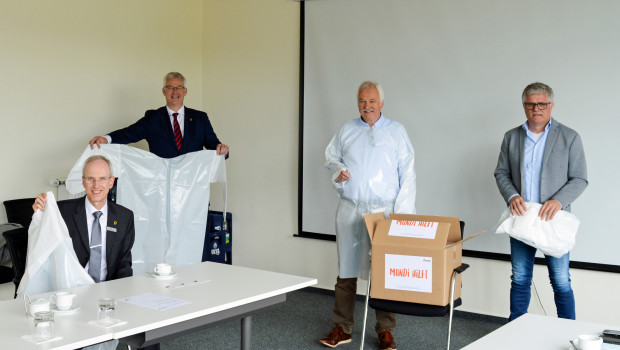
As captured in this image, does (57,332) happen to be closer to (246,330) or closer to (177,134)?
(246,330)

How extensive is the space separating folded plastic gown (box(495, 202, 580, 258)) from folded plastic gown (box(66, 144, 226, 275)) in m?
2.28

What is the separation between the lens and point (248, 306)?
251cm

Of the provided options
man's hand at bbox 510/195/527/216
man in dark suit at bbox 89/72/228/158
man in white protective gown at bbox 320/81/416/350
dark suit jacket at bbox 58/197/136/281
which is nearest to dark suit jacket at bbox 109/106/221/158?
man in dark suit at bbox 89/72/228/158

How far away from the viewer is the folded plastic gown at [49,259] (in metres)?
2.50

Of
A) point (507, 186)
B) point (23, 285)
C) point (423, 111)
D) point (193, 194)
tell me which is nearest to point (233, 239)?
point (193, 194)

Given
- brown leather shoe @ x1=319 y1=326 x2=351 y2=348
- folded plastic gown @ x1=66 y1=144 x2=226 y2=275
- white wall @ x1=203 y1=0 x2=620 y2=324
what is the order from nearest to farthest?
brown leather shoe @ x1=319 y1=326 x2=351 y2=348 → folded plastic gown @ x1=66 y1=144 x2=226 y2=275 → white wall @ x1=203 y1=0 x2=620 y2=324

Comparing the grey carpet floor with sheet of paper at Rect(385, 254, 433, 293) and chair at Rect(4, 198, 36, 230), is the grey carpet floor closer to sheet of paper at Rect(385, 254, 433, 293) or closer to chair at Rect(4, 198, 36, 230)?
sheet of paper at Rect(385, 254, 433, 293)

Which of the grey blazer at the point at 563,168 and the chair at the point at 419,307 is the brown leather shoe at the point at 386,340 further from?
the grey blazer at the point at 563,168

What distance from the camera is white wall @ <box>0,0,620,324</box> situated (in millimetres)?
4555

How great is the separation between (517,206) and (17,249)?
8.71 ft

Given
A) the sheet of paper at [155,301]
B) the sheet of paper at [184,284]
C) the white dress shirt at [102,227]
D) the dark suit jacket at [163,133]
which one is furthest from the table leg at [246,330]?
the dark suit jacket at [163,133]

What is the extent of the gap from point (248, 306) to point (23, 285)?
0.92 metres

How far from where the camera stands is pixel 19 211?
14.8 feet

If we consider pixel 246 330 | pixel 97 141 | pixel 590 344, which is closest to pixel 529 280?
pixel 246 330
